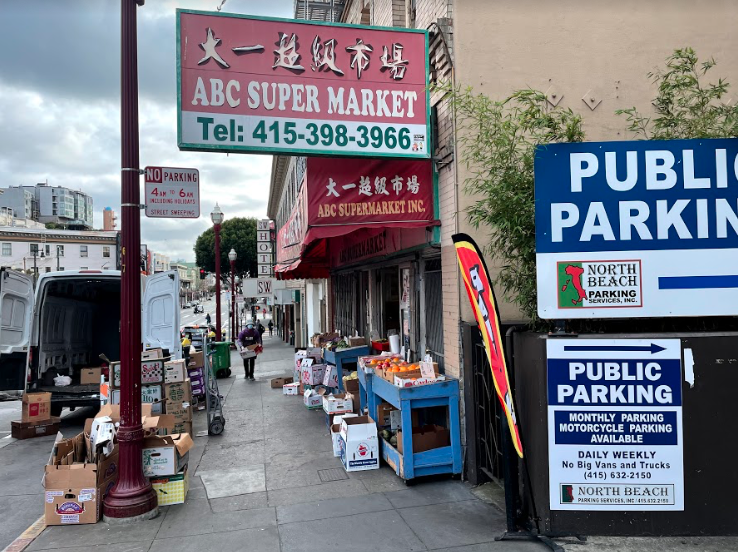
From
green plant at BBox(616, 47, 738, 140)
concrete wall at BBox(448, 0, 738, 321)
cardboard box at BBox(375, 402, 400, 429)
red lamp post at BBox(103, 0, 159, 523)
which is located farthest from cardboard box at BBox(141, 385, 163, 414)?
green plant at BBox(616, 47, 738, 140)

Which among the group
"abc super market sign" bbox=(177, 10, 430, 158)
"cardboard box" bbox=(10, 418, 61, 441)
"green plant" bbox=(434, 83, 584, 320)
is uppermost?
"abc super market sign" bbox=(177, 10, 430, 158)

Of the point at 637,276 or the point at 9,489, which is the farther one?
the point at 9,489

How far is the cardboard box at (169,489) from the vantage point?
17.7 ft

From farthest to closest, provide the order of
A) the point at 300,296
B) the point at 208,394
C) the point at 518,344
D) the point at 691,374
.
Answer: the point at 300,296 < the point at 208,394 < the point at 518,344 < the point at 691,374

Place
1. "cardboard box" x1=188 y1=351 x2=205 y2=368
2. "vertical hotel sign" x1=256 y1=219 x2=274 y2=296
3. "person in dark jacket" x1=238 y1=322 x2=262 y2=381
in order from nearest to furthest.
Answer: "cardboard box" x1=188 y1=351 x2=205 y2=368, "person in dark jacket" x1=238 y1=322 x2=262 y2=381, "vertical hotel sign" x1=256 y1=219 x2=274 y2=296

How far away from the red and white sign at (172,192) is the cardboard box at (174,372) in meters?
3.28

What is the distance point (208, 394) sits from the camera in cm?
842

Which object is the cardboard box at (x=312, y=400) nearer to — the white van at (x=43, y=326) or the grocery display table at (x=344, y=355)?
the grocery display table at (x=344, y=355)

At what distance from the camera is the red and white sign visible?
6148mm

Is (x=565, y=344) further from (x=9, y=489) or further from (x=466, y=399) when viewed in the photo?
(x=9, y=489)

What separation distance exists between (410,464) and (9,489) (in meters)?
4.88

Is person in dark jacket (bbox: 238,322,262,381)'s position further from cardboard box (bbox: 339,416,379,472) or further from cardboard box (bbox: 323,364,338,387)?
cardboard box (bbox: 339,416,379,472)

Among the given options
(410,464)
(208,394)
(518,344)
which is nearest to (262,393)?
(208,394)

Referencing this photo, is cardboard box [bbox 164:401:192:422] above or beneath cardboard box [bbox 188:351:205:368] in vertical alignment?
beneath
